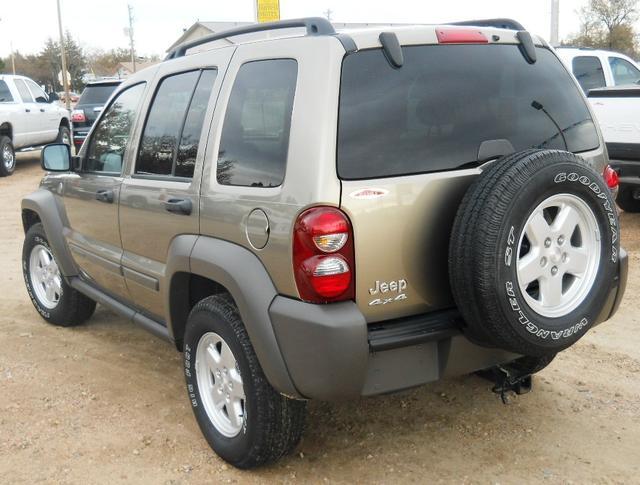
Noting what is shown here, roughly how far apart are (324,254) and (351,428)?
4.38ft

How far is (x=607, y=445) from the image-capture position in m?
3.23

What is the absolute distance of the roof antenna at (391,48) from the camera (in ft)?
8.74

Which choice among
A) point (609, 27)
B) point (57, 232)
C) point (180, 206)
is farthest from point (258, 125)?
point (609, 27)

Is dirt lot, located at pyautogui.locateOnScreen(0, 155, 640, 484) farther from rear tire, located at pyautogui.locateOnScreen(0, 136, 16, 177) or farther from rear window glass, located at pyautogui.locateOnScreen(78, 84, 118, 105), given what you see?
rear window glass, located at pyautogui.locateOnScreen(78, 84, 118, 105)

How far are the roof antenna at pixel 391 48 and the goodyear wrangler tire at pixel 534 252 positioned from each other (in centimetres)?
56

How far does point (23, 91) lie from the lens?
50.6 ft

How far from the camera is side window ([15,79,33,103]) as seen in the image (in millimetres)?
15219

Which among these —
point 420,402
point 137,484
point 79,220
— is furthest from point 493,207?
point 79,220

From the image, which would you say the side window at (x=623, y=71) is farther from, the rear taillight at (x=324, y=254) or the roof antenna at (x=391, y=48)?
the rear taillight at (x=324, y=254)

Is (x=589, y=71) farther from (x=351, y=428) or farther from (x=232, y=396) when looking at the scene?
(x=232, y=396)

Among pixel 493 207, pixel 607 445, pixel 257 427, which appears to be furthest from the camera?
pixel 607 445

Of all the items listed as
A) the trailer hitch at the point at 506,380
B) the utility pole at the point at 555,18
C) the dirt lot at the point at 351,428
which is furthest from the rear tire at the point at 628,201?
the utility pole at the point at 555,18

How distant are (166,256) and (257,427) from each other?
1.02 m

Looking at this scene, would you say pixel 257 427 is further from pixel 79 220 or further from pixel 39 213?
pixel 39 213
